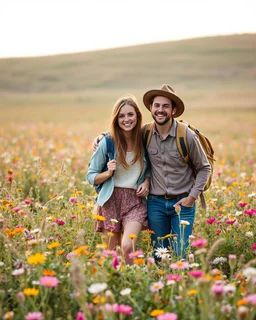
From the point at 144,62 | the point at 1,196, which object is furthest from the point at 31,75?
the point at 1,196

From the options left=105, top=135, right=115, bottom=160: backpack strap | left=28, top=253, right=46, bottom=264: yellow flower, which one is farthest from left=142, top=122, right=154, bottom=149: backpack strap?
left=28, top=253, right=46, bottom=264: yellow flower

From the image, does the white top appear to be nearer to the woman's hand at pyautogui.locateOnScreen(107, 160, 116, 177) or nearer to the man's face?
the woman's hand at pyautogui.locateOnScreen(107, 160, 116, 177)

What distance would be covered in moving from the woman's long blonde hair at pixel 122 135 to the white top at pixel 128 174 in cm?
5

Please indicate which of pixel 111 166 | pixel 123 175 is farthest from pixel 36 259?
pixel 123 175

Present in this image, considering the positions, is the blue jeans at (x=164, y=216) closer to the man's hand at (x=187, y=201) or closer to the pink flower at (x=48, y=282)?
the man's hand at (x=187, y=201)

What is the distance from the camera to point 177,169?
471 cm

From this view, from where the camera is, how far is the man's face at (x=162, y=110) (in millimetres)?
4574

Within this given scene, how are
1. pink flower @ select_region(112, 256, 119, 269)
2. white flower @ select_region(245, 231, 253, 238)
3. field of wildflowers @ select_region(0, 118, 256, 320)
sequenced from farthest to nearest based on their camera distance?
1. white flower @ select_region(245, 231, 253, 238)
2. pink flower @ select_region(112, 256, 119, 269)
3. field of wildflowers @ select_region(0, 118, 256, 320)

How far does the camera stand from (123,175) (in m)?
4.71

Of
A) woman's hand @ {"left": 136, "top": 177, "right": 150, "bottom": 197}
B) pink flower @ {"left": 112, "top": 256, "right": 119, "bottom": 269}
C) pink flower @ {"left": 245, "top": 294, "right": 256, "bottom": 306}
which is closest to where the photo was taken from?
pink flower @ {"left": 245, "top": 294, "right": 256, "bottom": 306}

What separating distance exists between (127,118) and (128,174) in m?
0.54

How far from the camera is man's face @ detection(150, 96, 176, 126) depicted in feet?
15.0

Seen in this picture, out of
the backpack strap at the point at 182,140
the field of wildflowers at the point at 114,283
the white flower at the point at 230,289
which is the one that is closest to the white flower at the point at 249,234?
the field of wildflowers at the point at 114,283

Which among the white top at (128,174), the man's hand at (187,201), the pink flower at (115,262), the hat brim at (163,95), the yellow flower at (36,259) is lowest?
the pink flower at (115,262)
